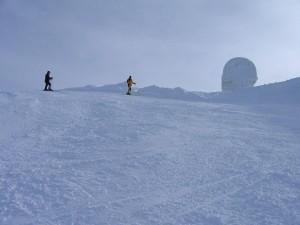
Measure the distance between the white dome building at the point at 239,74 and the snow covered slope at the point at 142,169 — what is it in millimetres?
23613

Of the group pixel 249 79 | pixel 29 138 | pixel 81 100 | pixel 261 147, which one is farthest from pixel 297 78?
pixel 29 138

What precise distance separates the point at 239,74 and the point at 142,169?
1325 inches

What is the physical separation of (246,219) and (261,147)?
609 cm

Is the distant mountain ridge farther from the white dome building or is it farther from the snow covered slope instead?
the white dome building

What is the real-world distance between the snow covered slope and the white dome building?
77.5 ft

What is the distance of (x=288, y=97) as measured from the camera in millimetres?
29703

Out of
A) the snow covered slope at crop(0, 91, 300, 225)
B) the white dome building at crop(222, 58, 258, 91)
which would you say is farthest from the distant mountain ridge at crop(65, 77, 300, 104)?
the white dome building at crop(222, 58, 258, 91)

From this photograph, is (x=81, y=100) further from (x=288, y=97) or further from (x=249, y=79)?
(x=249, y=79)

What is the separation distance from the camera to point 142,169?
12156 millimetres

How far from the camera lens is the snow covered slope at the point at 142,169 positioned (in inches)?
377

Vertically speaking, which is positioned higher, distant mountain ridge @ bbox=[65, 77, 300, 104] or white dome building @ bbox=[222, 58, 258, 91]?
white dome building @ bbox=[222, 58, 258, 91]

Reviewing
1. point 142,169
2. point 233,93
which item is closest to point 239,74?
point 233,93

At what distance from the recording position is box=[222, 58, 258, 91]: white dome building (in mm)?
44062

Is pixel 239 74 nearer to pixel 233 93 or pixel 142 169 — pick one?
pixel 233 93
